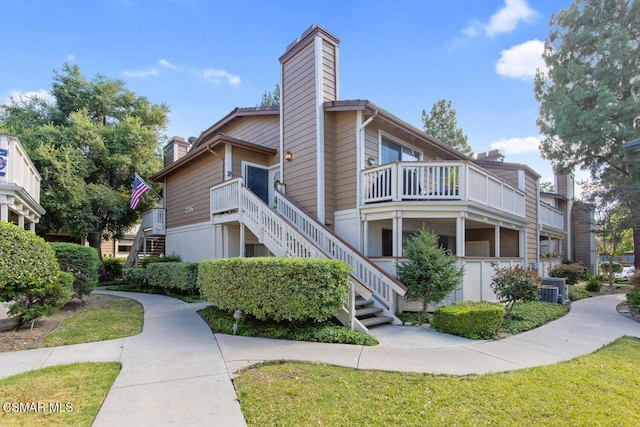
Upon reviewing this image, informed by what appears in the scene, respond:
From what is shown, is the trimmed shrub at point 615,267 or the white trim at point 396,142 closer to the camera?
the white trim at point 396,142

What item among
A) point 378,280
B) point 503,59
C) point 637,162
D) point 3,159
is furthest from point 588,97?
point 3,159

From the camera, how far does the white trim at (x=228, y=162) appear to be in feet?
38.0

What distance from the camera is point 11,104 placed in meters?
18.2

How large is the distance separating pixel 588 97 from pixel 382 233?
13.7 metres

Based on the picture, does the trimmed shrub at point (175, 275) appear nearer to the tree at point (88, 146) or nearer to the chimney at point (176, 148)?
the tree at point (88, 146)

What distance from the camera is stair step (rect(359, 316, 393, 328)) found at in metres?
6.94

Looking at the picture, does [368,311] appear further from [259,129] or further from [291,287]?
[259,129]

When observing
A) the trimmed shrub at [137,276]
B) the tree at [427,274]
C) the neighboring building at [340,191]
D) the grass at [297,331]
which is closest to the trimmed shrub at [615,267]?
the neighboring building at [340,191]

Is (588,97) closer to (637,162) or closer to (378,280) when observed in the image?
(637,162)

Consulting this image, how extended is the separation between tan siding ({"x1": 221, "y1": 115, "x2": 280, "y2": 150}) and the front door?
105 centimetres

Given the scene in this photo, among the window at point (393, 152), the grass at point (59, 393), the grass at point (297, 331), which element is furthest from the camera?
the window at point (393, 152)

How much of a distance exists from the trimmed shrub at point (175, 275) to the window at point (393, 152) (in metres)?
7.00

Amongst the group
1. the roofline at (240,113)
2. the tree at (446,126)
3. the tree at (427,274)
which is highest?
the tree at (446,126)

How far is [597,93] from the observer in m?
15.4
